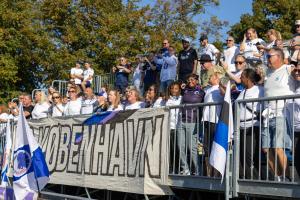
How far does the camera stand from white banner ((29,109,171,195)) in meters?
9.38

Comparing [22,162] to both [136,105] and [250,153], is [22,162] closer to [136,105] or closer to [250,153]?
[136,105]

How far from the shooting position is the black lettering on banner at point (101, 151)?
10.6m

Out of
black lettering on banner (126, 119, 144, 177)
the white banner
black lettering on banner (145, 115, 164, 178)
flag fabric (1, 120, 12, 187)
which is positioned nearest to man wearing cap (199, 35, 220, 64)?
the white banner

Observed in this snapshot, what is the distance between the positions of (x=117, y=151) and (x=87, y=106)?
3062 mm

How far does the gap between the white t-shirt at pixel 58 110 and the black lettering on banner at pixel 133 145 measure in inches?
158

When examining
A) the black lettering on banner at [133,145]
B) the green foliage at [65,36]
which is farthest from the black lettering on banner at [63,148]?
the green foliage at [65,36]

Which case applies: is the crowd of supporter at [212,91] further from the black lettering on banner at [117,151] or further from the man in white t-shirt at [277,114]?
the black lettering on banner at [117,151]

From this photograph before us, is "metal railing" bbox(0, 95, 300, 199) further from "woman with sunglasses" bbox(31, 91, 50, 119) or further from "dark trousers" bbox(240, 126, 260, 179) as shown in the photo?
"woman with sunglasses" bbox(31, 91, 50, 119)

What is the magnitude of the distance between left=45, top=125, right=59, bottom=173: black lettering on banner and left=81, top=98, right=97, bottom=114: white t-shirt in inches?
33.3

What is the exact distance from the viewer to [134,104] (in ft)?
36.0

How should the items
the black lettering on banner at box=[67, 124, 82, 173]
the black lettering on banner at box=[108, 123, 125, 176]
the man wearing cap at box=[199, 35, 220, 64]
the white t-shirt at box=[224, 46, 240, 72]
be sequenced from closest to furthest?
the black lettering on banner at box=[108, 123, 125, 176] → the black lettering on banner at box=[67, 124, 82, 173] → the white t-shirt at box=[224, 46, 240, 72] → the man wearing cap at box=[199, 35, 220, 64]

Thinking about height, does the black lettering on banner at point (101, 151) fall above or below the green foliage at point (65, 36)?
below

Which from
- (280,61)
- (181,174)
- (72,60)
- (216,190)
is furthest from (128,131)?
(72,60)

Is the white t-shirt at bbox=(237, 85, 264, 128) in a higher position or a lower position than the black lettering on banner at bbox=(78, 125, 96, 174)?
higher
